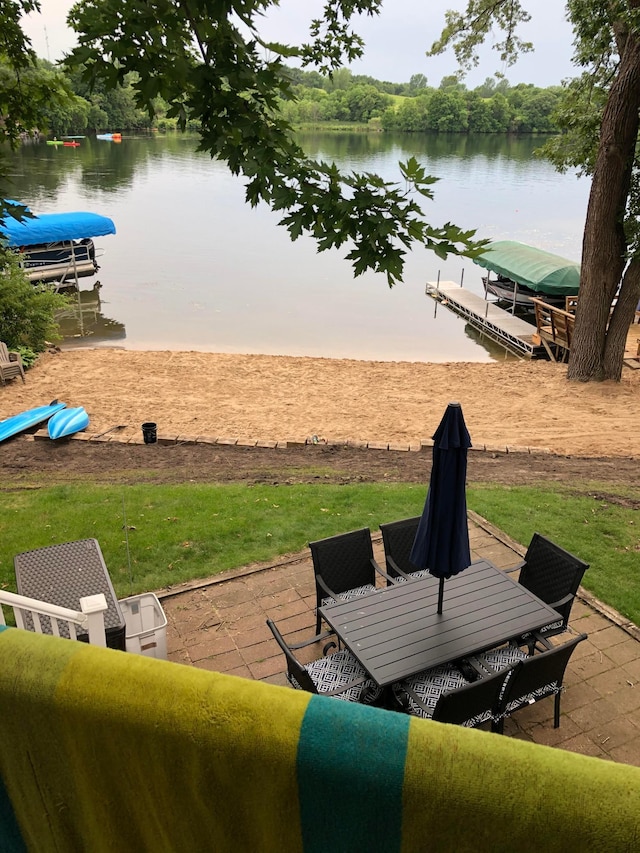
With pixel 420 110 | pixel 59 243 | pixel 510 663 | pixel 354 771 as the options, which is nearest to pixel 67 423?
pixel 510 663

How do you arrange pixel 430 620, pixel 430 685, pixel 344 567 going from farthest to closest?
1. pixel 344 567
2. pixel 430 620
3. pixel 430 685

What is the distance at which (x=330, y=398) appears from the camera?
14922 mm

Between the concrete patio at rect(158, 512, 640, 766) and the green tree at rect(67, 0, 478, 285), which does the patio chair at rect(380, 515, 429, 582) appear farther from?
the green tree at rect(67, 0, 478, 285)

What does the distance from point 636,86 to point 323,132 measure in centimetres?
10089

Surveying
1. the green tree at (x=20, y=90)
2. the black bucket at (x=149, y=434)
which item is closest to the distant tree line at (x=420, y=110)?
the black bucket at (x=149, y=434)

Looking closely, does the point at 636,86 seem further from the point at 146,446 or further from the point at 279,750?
the point at 279,750

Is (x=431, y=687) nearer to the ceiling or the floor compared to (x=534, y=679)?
nearer to the floor

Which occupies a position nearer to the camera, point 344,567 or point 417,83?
point 344,567

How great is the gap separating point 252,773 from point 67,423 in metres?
11.3

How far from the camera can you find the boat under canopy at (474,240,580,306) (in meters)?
22.2

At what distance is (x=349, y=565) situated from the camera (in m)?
5.45

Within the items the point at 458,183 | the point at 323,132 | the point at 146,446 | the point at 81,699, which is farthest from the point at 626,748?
the point at 323,132

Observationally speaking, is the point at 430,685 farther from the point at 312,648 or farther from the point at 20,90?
the point at 20,90

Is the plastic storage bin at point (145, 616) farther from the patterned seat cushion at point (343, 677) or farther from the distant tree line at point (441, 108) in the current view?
the distant tree line at point (441, 108)
